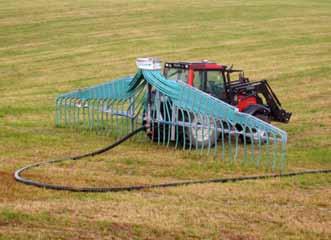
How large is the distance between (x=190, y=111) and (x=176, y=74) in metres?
1.55

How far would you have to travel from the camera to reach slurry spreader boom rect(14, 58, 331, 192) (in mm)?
13555

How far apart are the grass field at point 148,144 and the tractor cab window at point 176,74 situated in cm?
139

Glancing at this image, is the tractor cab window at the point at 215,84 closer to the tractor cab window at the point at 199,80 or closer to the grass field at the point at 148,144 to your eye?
the tractor cab window at the point at 199,80

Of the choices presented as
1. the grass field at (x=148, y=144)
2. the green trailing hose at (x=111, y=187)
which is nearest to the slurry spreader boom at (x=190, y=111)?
the grass field at (x=148, y=144)

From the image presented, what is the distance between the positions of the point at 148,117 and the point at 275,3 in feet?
114

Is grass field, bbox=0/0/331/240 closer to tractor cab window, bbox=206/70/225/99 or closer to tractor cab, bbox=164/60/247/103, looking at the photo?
tractor cab, bbox=164/60/247/103

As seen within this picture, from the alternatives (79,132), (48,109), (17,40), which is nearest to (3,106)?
(48,109)

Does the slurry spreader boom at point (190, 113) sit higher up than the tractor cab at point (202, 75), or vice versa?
the tractor cab at point (202, 75)

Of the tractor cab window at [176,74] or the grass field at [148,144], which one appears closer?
the grass field at [148,144]

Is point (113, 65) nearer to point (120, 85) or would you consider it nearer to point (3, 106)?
point (3, 106)

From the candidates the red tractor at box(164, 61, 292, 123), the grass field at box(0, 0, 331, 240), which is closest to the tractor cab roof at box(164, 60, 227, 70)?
the red tractor at box(164, 61, 292, 123)

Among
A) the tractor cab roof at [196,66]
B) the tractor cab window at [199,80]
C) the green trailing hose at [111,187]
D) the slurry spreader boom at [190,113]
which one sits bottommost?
the green trailing hose at [111,187]

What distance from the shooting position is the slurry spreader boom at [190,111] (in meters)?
13.7

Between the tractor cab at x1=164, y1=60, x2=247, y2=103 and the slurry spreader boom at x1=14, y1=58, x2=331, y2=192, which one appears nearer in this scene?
the slurry spreader boom at x1=14, y1=58, x2=331, y2=192
